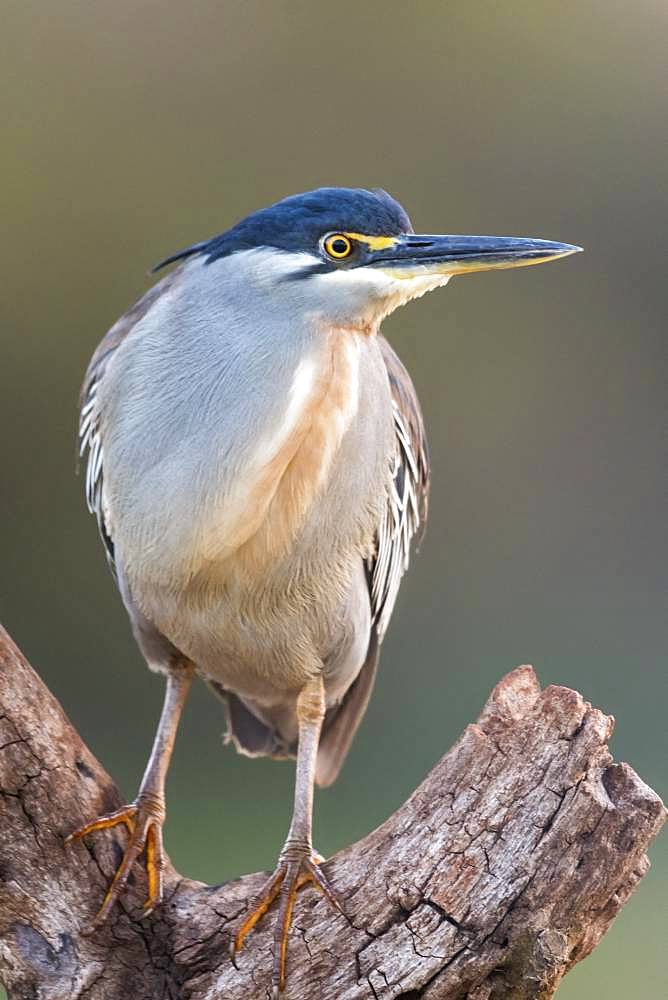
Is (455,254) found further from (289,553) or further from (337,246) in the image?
(289,553)

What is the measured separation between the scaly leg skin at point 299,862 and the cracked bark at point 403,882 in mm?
14

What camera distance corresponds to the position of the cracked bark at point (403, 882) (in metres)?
1.55

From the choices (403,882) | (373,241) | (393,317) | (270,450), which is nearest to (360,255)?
(373,241)

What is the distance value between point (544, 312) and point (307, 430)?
3.11m

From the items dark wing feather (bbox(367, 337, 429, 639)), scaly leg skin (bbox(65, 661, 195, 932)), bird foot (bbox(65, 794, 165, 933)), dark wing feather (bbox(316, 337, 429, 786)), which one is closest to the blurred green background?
dark wing feather (bbox(316, 337, 429, 786))

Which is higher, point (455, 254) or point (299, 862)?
point (455, 254)

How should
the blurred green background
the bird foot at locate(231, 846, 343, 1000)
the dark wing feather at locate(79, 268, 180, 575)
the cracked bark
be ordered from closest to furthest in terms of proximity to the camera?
1. the cracked bark
2. the bird foot at locate(231, 846, 343, 1000)
3. the dark wing feather at locate(79, 268, 180, 575)
4. the blurred green background

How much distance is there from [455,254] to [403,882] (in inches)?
29.4

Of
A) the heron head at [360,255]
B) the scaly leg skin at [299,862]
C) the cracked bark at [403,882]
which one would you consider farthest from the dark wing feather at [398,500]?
the cracked bark at [403,882]

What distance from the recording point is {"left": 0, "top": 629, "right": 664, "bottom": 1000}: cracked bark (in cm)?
155

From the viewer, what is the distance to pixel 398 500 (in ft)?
6.66

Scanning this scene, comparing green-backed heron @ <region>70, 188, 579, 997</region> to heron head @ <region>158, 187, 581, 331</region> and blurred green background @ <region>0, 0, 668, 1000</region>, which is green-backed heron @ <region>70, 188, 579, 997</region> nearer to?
heron head @ <region>158, 187, 581, 331</region>

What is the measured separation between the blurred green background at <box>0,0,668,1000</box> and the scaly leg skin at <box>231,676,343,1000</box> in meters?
2.36

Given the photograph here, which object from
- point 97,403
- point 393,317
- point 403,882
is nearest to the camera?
point 403,882
